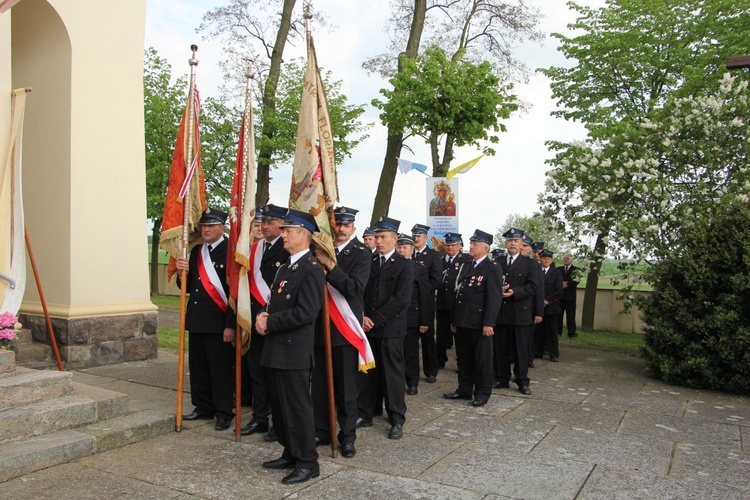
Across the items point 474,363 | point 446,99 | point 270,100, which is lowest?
point 474,363

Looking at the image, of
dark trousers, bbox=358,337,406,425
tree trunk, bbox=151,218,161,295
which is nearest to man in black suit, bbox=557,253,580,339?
dark trousers, bbox=358,337,406,425

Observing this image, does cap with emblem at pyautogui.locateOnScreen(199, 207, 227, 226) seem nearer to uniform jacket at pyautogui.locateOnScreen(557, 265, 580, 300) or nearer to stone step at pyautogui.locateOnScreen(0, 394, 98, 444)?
stone step at pyautogui.locateOnScreen(0, 394, 98, 444)

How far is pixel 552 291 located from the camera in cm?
1149

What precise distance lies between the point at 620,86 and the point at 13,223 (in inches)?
598

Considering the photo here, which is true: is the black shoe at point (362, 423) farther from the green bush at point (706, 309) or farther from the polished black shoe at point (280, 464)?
the green bush at point (706, 309)

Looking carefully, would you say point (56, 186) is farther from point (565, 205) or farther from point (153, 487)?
point (565, 205)

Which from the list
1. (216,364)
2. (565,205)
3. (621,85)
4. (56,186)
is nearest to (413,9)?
(621,85)

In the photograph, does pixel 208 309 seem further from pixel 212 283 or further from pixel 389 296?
pixel 389 296

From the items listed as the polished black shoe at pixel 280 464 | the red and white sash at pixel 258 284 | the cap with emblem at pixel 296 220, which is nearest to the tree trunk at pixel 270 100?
the red and white sash at pixel 258 284

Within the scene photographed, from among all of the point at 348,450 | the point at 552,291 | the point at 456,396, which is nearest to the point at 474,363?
the point at 456,396

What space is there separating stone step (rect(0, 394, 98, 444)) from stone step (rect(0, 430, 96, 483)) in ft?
0.26

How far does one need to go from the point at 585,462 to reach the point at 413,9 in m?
14.9

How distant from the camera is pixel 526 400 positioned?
24.3 feet

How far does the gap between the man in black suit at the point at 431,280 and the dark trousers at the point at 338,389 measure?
3221 mm
